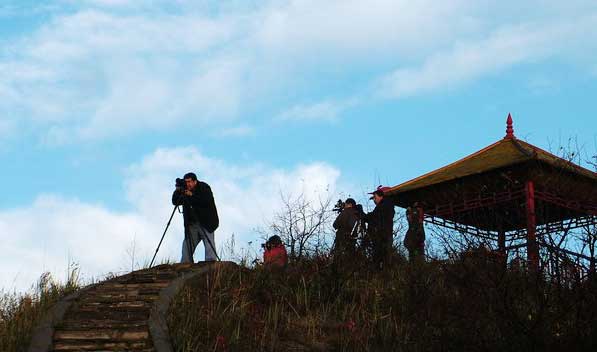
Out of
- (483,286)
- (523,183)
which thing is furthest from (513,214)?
(483,286)

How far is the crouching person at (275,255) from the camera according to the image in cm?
1429

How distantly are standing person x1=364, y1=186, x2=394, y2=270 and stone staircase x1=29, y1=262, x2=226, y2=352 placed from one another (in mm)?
3368

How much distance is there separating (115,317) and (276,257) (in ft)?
13.2

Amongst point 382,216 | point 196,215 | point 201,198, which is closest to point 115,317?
point 196,215

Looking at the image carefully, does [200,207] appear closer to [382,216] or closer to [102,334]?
[382,216]

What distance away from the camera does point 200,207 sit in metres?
15.0

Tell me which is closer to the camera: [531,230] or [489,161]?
[531,230]

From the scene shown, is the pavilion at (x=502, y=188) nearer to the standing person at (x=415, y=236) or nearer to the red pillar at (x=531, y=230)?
the red pillar at (x=531, y=230)

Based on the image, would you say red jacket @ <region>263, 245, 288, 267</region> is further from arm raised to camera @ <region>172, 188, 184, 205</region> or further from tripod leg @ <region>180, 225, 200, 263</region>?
arm raised to camera @ <region>172, 188, 184, 205</region>

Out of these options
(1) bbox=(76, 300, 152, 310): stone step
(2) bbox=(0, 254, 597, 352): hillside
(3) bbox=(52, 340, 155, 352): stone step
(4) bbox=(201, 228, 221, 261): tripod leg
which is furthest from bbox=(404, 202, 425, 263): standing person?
(3) bbox=(52, 340, 155, 352): stone step

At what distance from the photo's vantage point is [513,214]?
→ 22062 mm

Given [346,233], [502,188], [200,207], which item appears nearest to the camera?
[200,207]

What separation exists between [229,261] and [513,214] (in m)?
10.2

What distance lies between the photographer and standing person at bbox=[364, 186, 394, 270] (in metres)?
15.5
